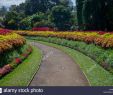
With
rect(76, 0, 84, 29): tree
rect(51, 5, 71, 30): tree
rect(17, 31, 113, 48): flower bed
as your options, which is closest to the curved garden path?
rect(17, 31, 113, 48): flower bed

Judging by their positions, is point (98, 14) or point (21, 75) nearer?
point (21, 75)

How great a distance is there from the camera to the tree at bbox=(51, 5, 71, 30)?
204ft

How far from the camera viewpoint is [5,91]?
427 inches

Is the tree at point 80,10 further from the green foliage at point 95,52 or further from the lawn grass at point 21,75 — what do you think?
the lawn grass at point 21,75

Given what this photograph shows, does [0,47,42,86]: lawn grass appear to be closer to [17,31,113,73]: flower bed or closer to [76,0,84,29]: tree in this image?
Result: [17,31,113,73]: flower bed

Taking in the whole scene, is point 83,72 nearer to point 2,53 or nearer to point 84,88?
point 2,53

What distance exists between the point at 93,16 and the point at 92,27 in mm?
1812

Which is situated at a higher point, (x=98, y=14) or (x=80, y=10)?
(x=80, y=10)

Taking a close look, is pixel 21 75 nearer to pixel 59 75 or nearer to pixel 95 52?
→ pixel 59 75

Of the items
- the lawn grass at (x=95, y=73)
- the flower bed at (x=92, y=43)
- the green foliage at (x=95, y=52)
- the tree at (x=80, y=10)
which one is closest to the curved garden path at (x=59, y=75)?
the lawn grass at (x=95, y=73)

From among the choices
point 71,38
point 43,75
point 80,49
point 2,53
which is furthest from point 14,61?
point 71,38

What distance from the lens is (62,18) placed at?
63719 mm

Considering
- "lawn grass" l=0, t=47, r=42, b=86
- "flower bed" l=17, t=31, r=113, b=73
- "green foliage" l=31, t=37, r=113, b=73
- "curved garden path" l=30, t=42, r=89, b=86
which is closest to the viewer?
"curved garden path" l=30, t=42, r=89, b=86

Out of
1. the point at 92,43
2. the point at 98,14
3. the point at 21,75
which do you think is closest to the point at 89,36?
the point at 92,43
